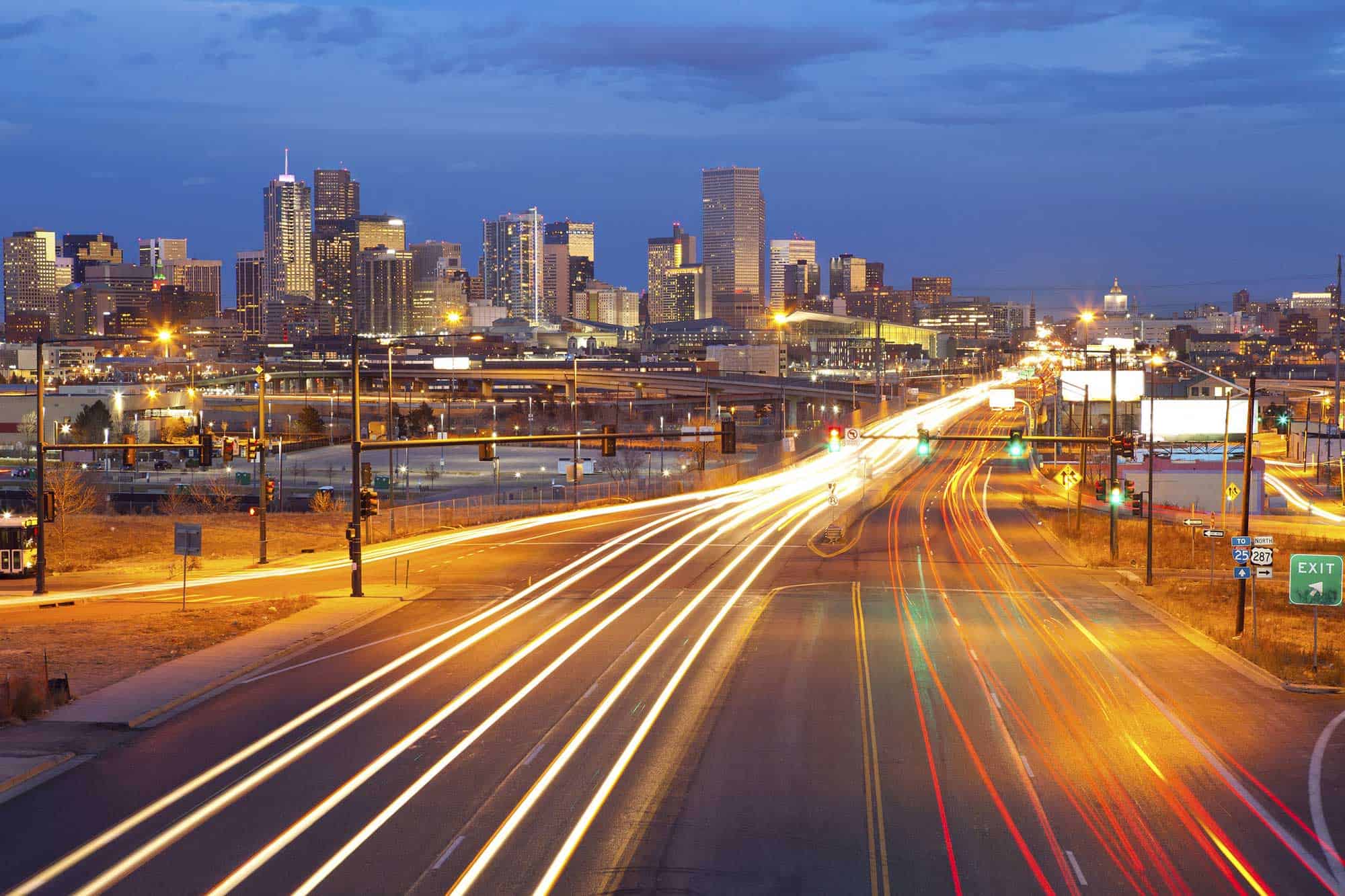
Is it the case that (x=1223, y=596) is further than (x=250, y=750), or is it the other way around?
(x=1223, y=596)

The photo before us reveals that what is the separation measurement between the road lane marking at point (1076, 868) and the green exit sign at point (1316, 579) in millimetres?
15781

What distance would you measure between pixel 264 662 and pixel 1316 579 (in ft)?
76.5

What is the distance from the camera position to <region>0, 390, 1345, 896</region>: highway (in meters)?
15.6

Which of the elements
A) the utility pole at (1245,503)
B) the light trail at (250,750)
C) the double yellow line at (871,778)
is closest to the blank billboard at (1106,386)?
the utility pole at (1245,503)

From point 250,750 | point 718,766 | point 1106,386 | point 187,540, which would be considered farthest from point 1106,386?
point 250,750

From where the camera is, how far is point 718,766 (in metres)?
20.0

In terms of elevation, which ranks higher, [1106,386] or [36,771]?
[1106,386]

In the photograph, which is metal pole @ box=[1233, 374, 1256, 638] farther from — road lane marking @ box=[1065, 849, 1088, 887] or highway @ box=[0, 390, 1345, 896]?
road lane marking @ box=[1065, 849, 1088, 887]

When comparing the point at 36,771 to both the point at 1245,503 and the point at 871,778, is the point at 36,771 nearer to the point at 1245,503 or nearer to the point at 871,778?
the point at 871,778

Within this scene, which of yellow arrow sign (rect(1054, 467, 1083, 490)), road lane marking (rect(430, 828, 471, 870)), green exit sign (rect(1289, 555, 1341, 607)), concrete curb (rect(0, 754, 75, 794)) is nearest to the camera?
road lane marking (rect(430, 828, 471, 870))

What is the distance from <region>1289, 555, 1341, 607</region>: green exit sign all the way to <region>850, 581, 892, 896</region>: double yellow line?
9.72 m

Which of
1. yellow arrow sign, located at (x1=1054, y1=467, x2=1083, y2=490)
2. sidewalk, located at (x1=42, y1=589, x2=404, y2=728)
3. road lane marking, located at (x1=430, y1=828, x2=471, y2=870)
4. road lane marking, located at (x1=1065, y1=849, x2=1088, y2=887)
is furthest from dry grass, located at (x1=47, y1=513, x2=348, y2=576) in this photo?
yellow arrow sign, located at (x1=1054, y1=467, x2=1083, y2=490)

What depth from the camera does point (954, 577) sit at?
43.0m

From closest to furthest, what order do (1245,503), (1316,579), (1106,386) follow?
1. (1316,579)
2. (1245,503)
3. (1106,386)
